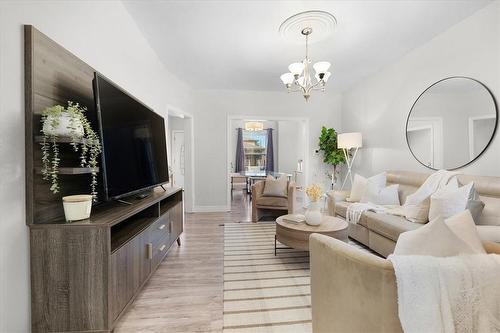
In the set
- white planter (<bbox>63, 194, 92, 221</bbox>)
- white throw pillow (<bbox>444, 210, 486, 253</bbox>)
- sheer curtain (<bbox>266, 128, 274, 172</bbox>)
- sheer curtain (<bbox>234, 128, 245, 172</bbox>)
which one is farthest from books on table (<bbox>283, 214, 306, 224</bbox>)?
sheer curtain (<bbox>234, 128, 245, 172</bbox>)

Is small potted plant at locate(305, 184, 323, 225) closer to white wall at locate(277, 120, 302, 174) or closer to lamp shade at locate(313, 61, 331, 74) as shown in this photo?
lamp shade at locate(313, 61, 331, 74)

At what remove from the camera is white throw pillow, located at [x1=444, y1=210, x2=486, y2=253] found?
42.1 inches

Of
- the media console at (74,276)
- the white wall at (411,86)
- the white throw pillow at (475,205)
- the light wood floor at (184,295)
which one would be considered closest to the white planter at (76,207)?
the media console at (74,276)

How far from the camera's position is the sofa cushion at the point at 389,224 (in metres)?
2.40

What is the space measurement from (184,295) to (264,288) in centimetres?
71

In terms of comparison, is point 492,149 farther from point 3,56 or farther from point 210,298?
point 3,56

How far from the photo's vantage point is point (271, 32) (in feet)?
9.63

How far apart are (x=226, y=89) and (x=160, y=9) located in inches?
114

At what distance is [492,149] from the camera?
253cm

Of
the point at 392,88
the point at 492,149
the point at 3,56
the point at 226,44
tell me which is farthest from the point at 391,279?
the point at 392,88

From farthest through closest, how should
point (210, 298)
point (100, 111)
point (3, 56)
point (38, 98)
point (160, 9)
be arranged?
point (160, 9), point (210, 298), point (100, 111), point (38, 98), point (3, 56)

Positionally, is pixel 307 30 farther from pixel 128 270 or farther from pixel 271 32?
pixel 128 270

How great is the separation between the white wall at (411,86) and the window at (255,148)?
474cm

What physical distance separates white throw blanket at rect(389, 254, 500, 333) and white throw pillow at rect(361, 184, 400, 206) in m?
2.61
